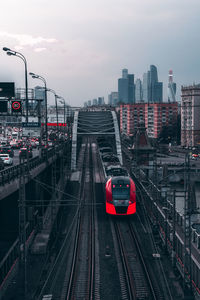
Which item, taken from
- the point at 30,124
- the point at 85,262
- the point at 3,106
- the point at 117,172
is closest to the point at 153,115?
the point at 117,172

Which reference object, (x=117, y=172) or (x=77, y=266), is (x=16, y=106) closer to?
(x=77, y=266)

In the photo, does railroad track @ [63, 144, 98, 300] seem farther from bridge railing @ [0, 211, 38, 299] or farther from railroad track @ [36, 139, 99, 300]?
bridge railing @ [0, 211, 38, 299]

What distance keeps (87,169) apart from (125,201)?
111 feet

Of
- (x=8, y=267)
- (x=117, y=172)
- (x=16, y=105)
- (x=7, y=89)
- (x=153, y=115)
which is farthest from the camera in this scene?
(x=153, y=115)

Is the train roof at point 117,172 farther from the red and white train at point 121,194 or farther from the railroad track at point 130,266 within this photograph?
the railroad track at point 130,266

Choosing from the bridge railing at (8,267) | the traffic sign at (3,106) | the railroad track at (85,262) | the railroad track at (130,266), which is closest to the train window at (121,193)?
the railroad track at (130,266)

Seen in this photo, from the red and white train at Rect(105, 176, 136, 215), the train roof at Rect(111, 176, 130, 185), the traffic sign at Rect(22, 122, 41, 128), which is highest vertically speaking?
the traffic sign at Rect(22, 122, 41, 128)

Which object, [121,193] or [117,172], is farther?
[117,172]

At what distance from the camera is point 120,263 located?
20766mm

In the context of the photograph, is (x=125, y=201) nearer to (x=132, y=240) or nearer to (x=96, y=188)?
A: (x=132, y=240)

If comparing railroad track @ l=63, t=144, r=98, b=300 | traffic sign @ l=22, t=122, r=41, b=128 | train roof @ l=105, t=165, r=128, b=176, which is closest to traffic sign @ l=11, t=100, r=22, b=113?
traffic sign @ l=22, t=122, r=41, b=128

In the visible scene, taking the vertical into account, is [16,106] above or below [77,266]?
above

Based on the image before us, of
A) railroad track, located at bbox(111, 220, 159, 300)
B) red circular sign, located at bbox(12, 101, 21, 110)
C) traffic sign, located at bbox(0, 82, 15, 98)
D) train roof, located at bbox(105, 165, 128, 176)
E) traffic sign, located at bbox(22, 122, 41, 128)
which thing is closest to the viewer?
railroad track, located at bbox(111, 220, 159, 300)

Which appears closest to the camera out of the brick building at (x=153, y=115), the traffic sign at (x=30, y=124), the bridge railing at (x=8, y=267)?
the bridge railing at (x=8, y=267)
